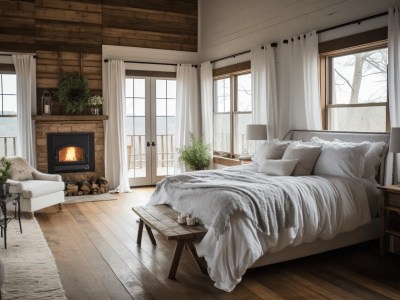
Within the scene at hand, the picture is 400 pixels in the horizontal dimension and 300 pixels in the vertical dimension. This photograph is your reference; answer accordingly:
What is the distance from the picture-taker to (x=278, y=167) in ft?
15.3

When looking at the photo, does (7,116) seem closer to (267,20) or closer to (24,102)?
(24,102)

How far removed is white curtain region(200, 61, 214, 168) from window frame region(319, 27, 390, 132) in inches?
117

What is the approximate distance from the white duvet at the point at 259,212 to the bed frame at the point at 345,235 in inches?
5.7

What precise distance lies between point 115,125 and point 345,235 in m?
4.99

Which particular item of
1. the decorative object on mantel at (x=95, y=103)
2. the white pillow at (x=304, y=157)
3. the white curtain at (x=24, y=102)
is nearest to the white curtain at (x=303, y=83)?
the white pillow at (x=304, y=157)

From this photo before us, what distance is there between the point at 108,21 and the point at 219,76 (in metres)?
2.39

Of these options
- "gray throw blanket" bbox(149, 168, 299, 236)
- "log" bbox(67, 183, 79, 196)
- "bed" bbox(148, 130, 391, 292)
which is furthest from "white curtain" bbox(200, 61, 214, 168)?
"gray throw blanket" bbox(149, 168, 299, 236)

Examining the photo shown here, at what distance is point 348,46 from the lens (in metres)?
4.99

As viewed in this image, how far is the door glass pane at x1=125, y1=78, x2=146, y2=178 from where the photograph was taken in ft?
26.5

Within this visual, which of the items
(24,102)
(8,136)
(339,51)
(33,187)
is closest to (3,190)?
(33,187)

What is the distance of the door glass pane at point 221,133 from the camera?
7.83 meters

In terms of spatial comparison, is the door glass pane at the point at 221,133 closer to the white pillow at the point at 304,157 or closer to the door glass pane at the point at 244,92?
the door glass pane at the point at 244,92

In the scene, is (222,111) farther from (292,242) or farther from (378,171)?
(292,242)

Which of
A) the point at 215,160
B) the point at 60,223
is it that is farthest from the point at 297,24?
the point at 60,223
